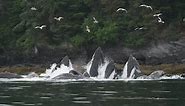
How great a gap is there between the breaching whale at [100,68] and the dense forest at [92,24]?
10.3 m

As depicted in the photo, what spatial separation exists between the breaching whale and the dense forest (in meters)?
10.3

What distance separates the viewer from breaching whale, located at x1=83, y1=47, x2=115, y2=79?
58266 millimetres

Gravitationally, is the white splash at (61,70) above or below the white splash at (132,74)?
below

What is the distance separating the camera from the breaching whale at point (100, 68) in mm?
58266

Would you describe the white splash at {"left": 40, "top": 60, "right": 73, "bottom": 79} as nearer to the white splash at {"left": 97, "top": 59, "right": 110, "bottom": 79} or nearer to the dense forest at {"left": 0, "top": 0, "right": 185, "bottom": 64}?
the white splash at {"left": 97, "top": 59, "right": 110, "bottom": 79}

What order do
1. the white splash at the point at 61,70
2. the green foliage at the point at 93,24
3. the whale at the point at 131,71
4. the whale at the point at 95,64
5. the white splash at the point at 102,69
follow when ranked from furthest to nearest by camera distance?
the green foliage at the point at 93,24, the white splash at the point at 61,70, the whale at the point at 95,64, the white splash at the point at 102,69, the whale at the point at 131,71

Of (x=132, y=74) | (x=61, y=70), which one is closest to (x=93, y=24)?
(x=61, y=70)

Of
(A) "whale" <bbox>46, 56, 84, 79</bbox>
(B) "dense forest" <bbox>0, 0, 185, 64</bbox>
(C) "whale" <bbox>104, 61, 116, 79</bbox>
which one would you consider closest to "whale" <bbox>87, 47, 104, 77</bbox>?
(C) "whale" <bbox>104, 61, 116, 79</bbox>

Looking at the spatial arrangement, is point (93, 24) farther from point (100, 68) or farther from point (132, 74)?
point (132, 74)

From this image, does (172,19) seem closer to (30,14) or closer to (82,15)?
(82,15)

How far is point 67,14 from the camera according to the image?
7731 cm

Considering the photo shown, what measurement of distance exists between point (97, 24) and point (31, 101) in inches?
1806

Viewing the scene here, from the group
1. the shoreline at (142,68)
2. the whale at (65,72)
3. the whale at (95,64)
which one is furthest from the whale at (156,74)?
the whale at (65,72)

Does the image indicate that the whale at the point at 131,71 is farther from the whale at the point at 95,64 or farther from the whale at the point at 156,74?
the whale at the point at 95,64
